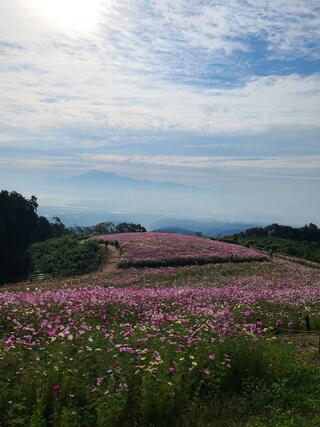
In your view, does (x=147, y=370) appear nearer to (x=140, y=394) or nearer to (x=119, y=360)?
(x=140, y=394)

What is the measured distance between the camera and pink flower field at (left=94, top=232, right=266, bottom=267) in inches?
1355

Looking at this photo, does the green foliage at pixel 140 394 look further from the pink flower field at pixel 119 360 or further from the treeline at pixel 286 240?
the treeline at pixel 286 240

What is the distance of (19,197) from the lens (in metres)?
44.6

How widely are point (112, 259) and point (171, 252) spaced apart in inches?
201

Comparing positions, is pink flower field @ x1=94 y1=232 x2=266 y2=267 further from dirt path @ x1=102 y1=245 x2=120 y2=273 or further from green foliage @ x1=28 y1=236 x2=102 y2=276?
green foliage @ x1=28 y1=236 x2=102 y2=276

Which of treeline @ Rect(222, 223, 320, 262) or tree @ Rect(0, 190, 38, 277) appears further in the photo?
treeline @ Rect(222, 223, 320, 262)

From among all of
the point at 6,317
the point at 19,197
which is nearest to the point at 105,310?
the point at 6,317

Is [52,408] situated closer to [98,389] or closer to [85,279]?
[98,389]

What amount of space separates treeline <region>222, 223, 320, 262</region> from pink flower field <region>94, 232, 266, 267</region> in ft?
28.1

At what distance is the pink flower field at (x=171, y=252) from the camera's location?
34.4 m

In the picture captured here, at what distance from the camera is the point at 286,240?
185ft

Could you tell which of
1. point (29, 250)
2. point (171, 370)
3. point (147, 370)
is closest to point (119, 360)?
point (147, 370)

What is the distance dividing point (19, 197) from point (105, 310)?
33.5 m

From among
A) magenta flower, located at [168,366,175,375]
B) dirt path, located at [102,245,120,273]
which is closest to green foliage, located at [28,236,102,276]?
dirt path, located at [102,245,120,273]
